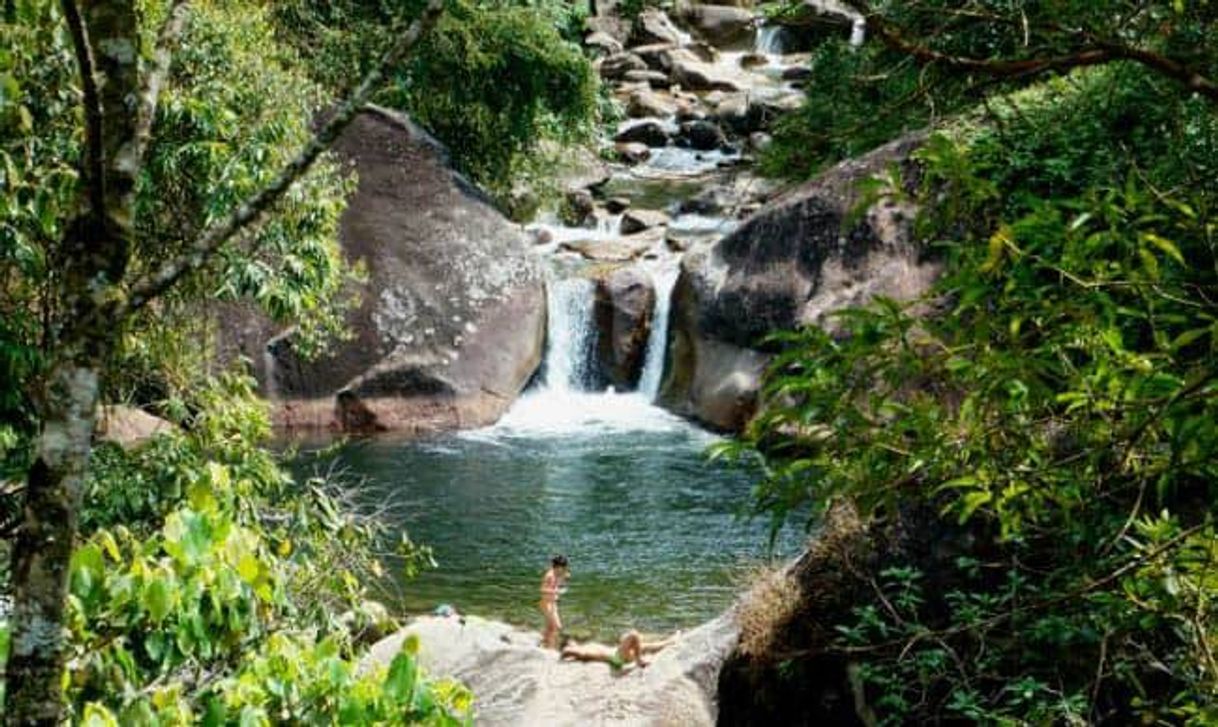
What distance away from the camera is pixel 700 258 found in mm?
19969

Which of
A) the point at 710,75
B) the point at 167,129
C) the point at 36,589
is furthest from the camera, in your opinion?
the point at 710,75

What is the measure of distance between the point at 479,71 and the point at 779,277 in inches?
295

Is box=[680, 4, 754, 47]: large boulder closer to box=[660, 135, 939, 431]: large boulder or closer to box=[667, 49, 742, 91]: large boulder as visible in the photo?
box=[667, 49, 742, 91]: large boulder

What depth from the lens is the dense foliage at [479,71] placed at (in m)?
21.5

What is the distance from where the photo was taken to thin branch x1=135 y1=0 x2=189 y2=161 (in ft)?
8.43

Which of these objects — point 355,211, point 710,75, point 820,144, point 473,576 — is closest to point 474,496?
point 473,576

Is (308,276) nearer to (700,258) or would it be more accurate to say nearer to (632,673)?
(632,673)

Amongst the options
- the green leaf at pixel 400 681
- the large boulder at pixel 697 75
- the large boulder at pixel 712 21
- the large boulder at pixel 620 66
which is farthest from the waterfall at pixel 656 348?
the large boulder at pixel 712 21

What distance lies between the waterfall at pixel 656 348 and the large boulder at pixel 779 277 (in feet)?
2.62

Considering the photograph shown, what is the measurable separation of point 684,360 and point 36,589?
58.7 ft

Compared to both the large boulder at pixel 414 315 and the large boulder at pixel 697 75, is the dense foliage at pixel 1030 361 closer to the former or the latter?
the large boulder at pixel 414 315

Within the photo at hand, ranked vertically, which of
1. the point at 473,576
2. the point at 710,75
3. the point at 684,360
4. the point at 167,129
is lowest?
the point at 473,576

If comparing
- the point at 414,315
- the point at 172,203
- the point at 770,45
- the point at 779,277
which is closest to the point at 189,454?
the point at 172,203

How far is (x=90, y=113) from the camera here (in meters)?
2.34
